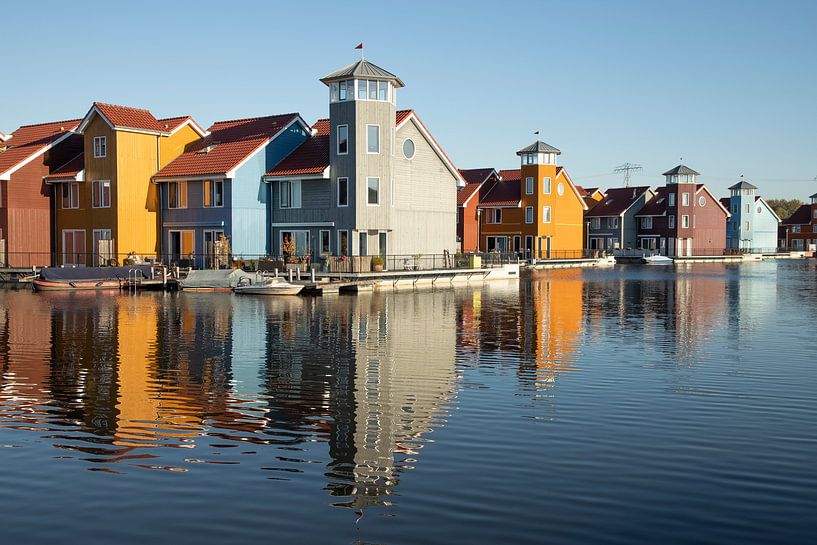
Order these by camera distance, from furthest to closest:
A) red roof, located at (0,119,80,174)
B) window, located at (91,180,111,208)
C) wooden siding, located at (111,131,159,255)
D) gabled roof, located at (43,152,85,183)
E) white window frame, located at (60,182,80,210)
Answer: red roof, located at (0,119,80,174) < white window frame, located at (60,182,80,210) < gabled roof, located at (43,152,85,183) < window, located at (91,180,111,208) < wooden siding, located at (111,131,159,255)

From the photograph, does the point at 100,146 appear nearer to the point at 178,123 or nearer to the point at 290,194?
the point at 178,123

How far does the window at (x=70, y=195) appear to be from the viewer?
65438mm

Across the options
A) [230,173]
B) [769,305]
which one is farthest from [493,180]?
[769,305]

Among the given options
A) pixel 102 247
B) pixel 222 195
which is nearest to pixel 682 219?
pixel 222 195

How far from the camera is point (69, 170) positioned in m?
66.2

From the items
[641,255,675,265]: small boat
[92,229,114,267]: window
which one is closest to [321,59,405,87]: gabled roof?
[92,229,114,267]: window

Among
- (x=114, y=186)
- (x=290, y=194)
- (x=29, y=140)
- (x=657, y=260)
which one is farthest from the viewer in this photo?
(x=657, y=260)

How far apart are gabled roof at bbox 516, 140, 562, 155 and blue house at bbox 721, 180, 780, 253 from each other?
62.0 m

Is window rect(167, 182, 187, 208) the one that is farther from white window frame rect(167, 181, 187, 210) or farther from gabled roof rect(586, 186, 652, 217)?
gabled roof rect(586, 186, 652, 217)

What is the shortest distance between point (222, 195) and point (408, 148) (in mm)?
14024

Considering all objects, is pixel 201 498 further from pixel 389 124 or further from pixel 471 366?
pixel 389 124

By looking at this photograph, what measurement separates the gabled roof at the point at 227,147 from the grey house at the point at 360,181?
7.34ft

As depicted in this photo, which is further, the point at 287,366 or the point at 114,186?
the point at 114,186

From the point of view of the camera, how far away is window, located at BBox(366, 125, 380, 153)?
59000mm
